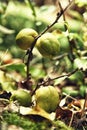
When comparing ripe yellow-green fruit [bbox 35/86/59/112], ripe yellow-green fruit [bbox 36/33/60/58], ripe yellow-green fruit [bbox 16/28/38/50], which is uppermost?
ripe yellow-green fruit [bbox 16/28/38/50]

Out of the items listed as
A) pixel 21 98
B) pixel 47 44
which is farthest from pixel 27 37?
pixel 21 98

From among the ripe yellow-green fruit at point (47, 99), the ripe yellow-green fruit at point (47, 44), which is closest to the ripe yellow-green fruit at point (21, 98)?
the ripe yellow-green fruit at point (47, 99)

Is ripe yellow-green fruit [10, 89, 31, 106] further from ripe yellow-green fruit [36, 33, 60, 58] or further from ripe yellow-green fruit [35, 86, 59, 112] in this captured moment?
ripe yellow-green fruit [36, 33, 60, 58]

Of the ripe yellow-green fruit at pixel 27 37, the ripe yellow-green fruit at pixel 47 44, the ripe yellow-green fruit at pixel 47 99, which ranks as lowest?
the ripe yellow-green fruit at pixel 47 99

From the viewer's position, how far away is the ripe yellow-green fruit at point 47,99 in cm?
123

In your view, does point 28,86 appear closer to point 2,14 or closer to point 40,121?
point 40,121

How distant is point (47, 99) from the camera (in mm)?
1228

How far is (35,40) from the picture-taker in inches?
50.9

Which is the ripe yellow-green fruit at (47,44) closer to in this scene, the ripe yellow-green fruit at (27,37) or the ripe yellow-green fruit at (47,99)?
the ripe yellow-green fruit at (27,37)

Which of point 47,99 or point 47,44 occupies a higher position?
point 47,44

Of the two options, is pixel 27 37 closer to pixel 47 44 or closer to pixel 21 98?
pixel 47 44

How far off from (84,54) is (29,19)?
3.35 meters

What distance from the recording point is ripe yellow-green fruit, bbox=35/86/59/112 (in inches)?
48.3

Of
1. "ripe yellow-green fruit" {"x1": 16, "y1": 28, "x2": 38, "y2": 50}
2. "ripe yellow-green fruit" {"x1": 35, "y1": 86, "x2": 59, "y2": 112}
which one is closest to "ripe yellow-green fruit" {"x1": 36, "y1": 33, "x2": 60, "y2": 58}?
"ripe yellow-green fruit" {"x1": 16, "y1": 28, "x2": 38, "y2": 50}
